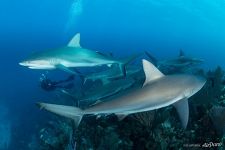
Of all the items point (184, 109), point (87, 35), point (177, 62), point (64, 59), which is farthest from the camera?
point (87, 35)

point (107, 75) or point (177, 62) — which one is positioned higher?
point (177, 62)

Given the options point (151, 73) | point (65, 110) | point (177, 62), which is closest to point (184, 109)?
point (151, 73)

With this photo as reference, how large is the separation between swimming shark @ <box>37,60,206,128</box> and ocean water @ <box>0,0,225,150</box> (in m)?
9.35

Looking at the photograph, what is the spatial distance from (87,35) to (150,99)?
90.2 meters

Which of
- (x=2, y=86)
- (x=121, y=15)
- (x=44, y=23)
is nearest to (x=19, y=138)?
(x=2, y=86)

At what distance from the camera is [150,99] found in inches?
186

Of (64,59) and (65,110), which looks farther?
(64,59)

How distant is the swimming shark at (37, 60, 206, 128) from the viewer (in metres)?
4.61

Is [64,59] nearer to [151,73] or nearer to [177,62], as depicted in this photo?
[151,73]

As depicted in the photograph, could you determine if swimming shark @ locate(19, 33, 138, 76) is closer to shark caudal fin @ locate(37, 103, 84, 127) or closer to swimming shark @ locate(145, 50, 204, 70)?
swimming shark @ locate(145, 50, 204, 70)

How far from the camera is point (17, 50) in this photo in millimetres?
50969

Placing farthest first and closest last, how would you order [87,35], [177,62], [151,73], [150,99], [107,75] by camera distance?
[87,35] → [177,62] → [107,75] → [151,73] → [150,99]

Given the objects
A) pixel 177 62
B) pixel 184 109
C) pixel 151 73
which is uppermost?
pixel 177 62

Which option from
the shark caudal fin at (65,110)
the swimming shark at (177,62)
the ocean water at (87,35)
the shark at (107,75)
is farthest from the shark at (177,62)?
the shark caudal fin at (65,110)
